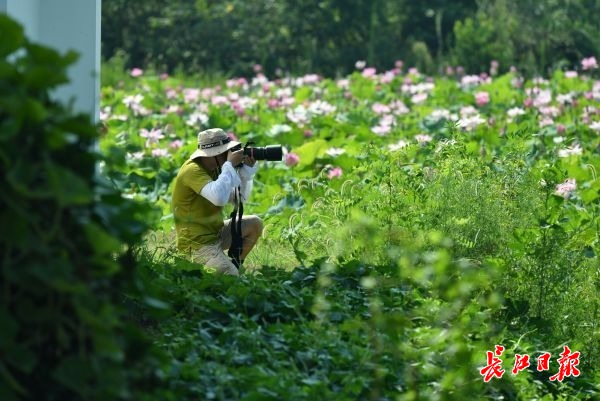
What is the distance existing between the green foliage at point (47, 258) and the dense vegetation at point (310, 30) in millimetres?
13881

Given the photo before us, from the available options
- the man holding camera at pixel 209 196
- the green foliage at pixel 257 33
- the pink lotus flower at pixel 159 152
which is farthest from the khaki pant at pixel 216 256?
the green foliage at pixel 257 33

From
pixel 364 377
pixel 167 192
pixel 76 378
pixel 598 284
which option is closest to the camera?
pixel 76 378

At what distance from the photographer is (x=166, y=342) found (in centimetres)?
462

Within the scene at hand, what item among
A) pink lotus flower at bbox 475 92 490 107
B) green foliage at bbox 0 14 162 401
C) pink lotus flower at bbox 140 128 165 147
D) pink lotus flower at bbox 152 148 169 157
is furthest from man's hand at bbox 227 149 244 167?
Answer: pink lotus flower at bbox 475 92 490 107

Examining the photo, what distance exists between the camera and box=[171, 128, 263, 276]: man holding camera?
6812 mm

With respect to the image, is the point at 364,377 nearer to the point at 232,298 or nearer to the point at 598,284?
the point at 232,298

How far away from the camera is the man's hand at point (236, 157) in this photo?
6.85 meters

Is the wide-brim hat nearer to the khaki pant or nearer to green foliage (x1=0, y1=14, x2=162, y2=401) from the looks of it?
the khaki pant

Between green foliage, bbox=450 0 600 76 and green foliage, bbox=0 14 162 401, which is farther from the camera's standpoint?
green foliage, bbox=450 0 600 76

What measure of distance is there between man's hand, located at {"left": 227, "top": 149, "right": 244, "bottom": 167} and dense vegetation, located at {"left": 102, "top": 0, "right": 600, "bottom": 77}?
10.2 metres

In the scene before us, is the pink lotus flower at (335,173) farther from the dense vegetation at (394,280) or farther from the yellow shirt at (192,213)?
the yellow shirt at (192,213)

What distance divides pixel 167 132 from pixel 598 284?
553 centimetres

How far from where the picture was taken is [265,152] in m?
6.89

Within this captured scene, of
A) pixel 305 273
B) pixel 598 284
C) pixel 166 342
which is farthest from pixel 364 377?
pixel 598 284
